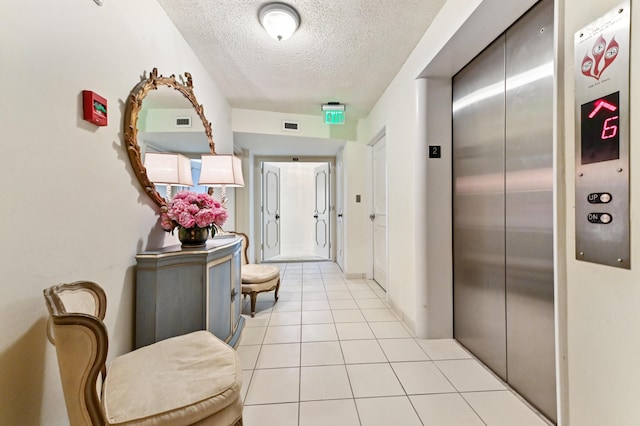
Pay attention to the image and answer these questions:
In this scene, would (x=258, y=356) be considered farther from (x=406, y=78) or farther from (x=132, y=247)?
(x=406, y=78)

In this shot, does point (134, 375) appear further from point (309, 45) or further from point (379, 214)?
point (379, 214)

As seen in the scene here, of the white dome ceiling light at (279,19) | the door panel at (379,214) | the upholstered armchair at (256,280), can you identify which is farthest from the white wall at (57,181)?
the door panel at (379,214)

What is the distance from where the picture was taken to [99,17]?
4.18 ft

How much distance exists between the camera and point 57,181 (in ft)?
3.43

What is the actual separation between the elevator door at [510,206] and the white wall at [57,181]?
229 cm

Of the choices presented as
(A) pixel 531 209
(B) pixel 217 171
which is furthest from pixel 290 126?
(A) pixel 531 209

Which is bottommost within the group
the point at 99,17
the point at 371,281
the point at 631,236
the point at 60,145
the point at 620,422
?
the point at 371,281

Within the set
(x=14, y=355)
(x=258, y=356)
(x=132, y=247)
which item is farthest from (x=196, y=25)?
(x=258, y=356)

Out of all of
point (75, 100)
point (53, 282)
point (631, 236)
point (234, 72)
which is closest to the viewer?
point (631, 236)

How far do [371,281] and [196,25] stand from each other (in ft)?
12.3

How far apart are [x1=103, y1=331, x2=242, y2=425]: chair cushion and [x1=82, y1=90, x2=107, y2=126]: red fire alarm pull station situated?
3.63 ft

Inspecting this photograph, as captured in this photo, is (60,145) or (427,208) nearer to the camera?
(60,145)

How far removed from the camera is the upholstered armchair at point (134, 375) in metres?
0.80

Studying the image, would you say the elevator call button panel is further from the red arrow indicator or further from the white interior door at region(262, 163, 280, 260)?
the white interior door at region(262, 163, 280, 260)
